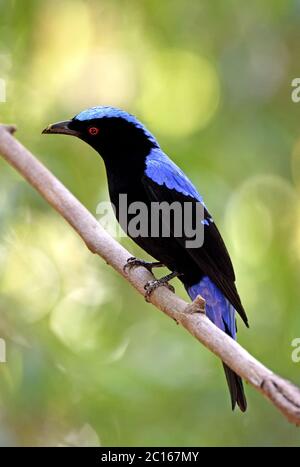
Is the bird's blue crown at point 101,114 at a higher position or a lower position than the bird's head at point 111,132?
higher

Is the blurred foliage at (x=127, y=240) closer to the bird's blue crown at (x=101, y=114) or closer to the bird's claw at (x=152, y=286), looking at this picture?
the bird's blue crown at (x=101, y=114)

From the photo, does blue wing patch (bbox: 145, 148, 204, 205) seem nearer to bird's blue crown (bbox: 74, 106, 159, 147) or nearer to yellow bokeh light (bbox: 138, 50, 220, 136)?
bird's blue crown (bbox: 74, 106, 159, 147)

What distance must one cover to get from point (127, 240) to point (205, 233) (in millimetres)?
1399

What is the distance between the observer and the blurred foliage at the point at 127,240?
16.1 feet

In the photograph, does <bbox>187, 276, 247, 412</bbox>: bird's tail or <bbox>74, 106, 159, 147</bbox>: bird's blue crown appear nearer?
<bbox>187, 276, 247, 412</bbox>: bird's tail

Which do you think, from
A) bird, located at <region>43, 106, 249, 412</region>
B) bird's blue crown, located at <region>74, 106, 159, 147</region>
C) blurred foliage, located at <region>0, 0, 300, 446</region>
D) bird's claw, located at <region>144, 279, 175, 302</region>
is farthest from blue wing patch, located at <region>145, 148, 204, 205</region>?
bird's claw, located at <region>144, 279, 175, 302</region>

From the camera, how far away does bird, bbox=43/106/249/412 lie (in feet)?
14.6

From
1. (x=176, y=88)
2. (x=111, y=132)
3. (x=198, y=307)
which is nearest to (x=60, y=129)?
(x=111, y=132)

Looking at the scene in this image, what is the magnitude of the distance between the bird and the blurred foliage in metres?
0.50

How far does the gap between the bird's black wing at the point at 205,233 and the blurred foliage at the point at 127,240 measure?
469 mm

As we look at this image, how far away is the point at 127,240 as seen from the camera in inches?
233

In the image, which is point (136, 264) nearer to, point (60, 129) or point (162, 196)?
point (162, 196)

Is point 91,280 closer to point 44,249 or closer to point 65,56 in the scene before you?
point 44,249

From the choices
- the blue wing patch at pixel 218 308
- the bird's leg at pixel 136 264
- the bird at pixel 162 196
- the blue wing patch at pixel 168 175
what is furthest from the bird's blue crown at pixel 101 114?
the blue wing patch at pixel 218 308
